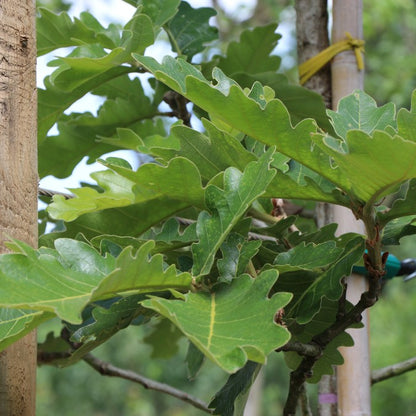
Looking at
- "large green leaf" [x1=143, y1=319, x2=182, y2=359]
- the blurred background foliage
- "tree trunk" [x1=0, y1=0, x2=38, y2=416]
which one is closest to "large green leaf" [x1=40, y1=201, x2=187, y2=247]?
"tree trunk" [x1=0, y1=0, x2=38, y2=416]

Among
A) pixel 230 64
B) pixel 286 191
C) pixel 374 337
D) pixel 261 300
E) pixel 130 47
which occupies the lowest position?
pixel 261 300

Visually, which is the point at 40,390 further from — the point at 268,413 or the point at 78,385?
the point at 268,413

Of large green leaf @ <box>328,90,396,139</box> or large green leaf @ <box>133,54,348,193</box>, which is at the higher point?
large green leaf @ <box>328,90,396,139</box>

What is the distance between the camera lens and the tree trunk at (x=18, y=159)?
587 millimetres

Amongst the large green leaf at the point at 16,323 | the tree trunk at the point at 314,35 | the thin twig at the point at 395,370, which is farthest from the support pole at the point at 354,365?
the large green leaf at the point at 16,323

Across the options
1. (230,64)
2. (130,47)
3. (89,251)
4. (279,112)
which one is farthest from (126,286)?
(230,64)

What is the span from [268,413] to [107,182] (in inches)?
336

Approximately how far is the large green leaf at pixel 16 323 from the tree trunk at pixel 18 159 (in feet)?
0.30

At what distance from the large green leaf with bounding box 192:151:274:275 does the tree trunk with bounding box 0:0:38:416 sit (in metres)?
0.17

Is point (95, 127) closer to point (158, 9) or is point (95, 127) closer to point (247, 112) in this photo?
point (158, 9)

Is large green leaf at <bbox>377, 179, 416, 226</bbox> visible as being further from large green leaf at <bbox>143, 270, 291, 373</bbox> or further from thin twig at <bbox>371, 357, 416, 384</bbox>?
thin twig at <bbox>371, 357, 416, 384</bbox>

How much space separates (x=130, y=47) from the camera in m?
0.76

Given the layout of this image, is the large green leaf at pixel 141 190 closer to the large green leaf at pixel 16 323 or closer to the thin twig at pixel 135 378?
the large green leaf at pixel 16 323

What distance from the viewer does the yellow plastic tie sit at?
1.03 metres
